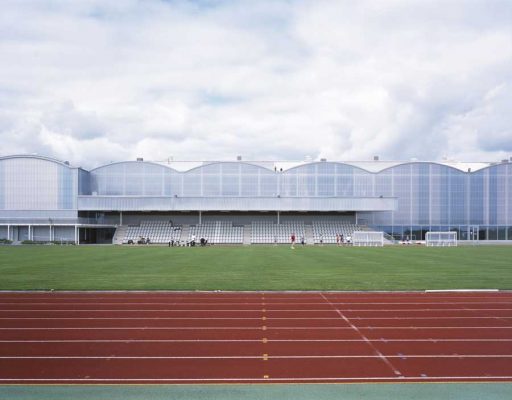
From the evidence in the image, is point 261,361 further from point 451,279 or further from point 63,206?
point 63,206

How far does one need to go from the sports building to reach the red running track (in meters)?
51.6

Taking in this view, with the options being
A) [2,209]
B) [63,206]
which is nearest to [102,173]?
[63,206]

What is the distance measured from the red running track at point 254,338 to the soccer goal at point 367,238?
143 ft

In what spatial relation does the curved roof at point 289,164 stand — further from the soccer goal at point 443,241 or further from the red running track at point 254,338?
the red running track at point 254,338

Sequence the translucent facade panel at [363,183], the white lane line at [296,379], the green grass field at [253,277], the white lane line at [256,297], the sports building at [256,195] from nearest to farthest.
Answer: the white lane line at [296,379] → the white lane line at [256,297] → the green grass field at [253,277] → the sports building at [256,195] → the translucent facade panel at [363,183]

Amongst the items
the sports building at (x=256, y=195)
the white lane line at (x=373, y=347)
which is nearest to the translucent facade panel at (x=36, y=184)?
the sports building at (x=256, y=195)

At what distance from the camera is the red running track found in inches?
327

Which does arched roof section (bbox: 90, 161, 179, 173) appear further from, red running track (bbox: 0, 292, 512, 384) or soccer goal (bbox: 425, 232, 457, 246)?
red running track (bbox: 0, 292, 512, 384)

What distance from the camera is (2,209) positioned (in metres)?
65.8

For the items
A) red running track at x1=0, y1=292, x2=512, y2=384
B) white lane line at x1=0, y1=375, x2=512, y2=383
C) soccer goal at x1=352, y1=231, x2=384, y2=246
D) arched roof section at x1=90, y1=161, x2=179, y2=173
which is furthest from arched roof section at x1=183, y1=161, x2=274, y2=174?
white lane line at x1=0, y1=375, x2=512, y2=383

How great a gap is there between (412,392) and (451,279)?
14218 millimetres

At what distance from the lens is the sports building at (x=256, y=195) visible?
66062 millimetres

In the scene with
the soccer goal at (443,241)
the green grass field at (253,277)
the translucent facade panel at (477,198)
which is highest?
the translucent facade panel at (477,198)

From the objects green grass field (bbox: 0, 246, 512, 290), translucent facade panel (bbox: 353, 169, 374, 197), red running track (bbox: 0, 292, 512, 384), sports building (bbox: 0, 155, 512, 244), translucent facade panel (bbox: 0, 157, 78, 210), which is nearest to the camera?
red running track (bbox: 0, 292, 512, 384)
